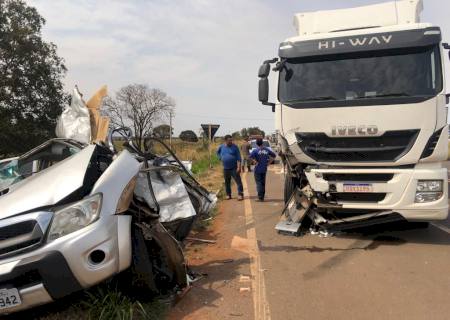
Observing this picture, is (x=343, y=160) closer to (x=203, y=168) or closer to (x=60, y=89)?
(x=203, y=168)

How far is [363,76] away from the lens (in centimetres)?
680

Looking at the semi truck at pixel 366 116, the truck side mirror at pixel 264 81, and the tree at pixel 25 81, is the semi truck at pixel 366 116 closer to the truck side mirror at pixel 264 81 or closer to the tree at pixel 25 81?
the truck side mirror at pixel 264 81

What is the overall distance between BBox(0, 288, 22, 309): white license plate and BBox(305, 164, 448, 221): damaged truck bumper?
4.56m

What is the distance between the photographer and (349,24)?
741cm

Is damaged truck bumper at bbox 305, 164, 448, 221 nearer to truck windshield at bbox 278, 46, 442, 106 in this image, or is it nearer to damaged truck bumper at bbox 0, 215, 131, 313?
truck windshield at bbox 278, 46, 442, 106

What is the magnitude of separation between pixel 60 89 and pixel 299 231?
92.0 feet

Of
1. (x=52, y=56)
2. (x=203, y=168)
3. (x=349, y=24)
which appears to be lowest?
(x=203, y=168)

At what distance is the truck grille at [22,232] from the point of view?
3609mm

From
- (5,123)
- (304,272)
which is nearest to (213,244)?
(304,272)

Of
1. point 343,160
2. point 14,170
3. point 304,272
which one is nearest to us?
point 304,272

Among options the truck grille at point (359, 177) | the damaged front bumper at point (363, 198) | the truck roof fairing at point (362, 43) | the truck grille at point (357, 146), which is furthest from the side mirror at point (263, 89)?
the truck grille at point (359, 177)

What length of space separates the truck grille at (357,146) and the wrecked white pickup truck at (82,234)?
285 centimetres

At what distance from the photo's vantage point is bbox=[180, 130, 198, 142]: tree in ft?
179

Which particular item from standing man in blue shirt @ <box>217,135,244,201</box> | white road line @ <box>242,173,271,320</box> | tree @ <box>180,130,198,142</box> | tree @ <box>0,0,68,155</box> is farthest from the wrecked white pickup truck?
tree @ <box>180,130,198,142</box>
